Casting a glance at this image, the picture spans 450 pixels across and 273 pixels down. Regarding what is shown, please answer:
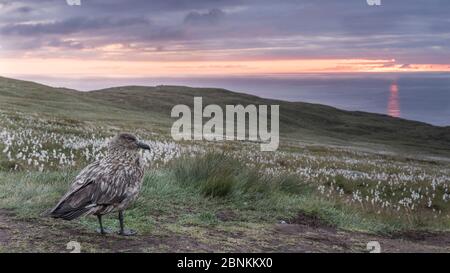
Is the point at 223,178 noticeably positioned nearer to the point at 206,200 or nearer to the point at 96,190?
the point at 206,200

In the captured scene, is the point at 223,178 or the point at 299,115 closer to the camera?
the point at 223,178

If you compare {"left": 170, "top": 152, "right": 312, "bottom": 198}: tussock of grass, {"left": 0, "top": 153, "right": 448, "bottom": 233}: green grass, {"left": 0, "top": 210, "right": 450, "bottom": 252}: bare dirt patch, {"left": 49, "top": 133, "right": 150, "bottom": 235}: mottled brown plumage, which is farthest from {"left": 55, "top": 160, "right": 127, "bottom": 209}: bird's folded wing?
{"left": 170, "top": 152, "right": 312, "bottom": 198}: tussock of grass

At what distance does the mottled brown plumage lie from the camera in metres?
6.92

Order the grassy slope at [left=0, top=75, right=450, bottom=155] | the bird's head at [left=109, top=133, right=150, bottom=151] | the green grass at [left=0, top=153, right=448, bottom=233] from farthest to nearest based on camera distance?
the grassy slope at [left=0, top=75, right=450, bottom=155]
the green grass at [left=0, top=153, right=448, bottom=233]
the bird's head at [left=109, top=133, right=150, bottom=151]

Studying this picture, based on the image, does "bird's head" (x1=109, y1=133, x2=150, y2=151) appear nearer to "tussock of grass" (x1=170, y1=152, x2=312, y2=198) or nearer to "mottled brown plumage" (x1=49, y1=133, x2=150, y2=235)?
"mottled brown plumage" (x1=49, y1=133, x2=150, y2=235)

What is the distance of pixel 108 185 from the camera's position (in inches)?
282

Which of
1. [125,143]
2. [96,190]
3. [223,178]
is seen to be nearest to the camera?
[96,190]

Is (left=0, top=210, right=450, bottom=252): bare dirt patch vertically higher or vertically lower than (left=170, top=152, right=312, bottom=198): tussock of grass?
lower

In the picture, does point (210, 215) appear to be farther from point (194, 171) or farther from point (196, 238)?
point (194, 171)

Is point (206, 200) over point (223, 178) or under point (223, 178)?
under

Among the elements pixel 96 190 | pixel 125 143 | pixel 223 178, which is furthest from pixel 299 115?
pixel 96 190

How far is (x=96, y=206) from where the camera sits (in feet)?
23.2

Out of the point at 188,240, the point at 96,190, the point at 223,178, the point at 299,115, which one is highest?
the point at 96,190

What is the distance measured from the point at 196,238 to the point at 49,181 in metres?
4.36
